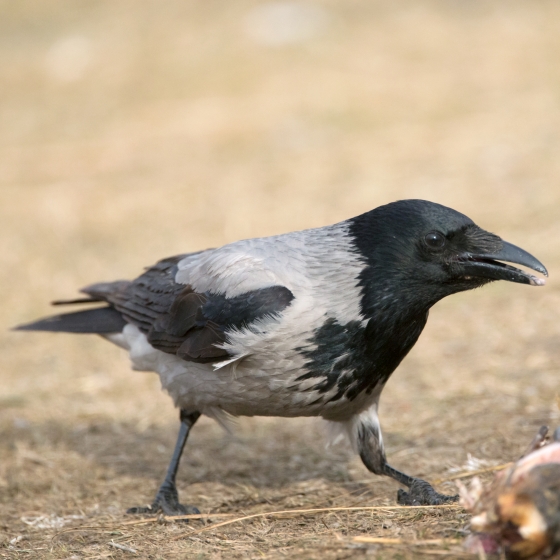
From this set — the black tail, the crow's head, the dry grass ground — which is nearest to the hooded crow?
the crow's head

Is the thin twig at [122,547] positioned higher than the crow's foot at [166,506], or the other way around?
the crow's foot at [166,506]

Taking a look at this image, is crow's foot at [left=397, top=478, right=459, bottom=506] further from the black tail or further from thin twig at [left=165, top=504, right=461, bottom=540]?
the black tail

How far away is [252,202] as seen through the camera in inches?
455

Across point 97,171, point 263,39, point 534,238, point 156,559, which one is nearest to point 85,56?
point 263,39

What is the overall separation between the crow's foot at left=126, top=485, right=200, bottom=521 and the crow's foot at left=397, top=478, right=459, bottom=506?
1272 millimetres

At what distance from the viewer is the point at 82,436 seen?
21.7 ft

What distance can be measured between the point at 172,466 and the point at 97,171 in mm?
8354

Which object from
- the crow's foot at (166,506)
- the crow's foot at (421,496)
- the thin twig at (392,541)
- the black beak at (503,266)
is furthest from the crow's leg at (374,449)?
the thin twig at (392,541)

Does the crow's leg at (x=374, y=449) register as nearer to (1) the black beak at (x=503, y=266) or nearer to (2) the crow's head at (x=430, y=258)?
(2) the crow's head at (x=430, y=258)

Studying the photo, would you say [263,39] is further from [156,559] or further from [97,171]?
[156,559]

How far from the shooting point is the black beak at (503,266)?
427 cm

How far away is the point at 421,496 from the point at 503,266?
1345 millimetres

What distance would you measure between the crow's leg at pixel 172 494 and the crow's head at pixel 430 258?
5.56ft

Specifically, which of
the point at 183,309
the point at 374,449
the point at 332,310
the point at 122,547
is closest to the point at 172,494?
the point at 122,547
